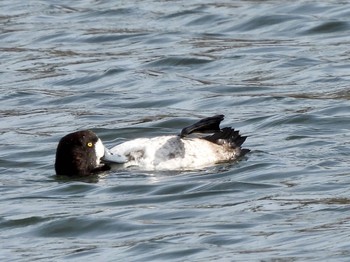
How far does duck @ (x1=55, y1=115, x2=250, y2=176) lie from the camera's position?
1190cm

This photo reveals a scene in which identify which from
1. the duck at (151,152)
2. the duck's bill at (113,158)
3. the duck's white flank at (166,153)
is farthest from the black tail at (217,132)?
the duck's bill at (113,158)

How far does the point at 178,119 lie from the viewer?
46.7 feet

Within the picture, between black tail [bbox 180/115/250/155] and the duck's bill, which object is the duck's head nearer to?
the duck's bill

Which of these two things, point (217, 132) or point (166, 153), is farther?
point (217, 132)

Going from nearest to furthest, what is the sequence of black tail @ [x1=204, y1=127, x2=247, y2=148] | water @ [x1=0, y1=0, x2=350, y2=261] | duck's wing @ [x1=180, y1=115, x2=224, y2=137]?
water @ [x1=0, y1=0, x2=350, y2=261] → duck's wing @ [x1=180, y1=115, x2=224, y2=137] → black tail @ [x1=204, y1=127, x2=247, y2=148]

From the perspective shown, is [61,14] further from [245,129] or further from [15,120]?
[245,129]

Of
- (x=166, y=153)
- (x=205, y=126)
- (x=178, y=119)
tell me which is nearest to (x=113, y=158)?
(x=166, y=153)

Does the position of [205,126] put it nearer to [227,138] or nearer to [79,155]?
[227,138]

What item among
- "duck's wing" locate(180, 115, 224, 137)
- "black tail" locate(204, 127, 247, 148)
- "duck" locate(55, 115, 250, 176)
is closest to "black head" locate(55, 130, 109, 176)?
"duck" locate(55, 115, 250, 176)

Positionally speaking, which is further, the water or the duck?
the duck

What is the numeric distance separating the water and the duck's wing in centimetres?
37

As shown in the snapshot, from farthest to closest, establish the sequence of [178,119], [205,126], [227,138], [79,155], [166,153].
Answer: [178,119]
[227,138]
[205,126]
[79,155]
[166,153]

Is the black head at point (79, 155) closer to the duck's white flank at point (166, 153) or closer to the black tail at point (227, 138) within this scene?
the duck's white flank at point (166, 153)

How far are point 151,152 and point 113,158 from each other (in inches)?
13.0
